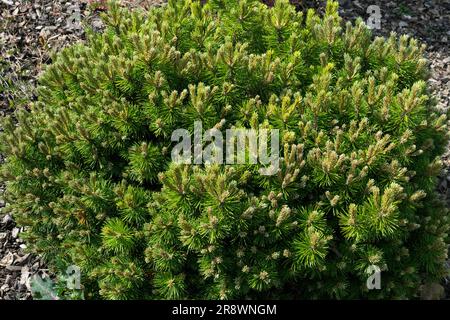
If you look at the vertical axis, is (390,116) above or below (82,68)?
below

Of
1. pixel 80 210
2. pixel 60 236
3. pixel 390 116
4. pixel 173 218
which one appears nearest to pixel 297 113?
pixel 390 116

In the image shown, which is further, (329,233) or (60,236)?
(60,236)

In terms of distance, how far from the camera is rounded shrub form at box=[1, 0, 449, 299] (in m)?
2.95

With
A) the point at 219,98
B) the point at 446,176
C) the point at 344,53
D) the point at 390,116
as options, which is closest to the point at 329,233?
the point at 390,116

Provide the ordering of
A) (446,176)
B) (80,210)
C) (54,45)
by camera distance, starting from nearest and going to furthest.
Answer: (80,210) < (446,176) < (54,45)

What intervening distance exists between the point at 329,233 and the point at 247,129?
784 millimetres

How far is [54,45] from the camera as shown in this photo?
219 inches

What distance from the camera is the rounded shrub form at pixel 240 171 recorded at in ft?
9.68

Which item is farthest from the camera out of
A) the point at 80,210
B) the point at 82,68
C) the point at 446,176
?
the point at 446,176

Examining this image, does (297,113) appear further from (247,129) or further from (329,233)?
(329,233)

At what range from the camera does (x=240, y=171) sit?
297cm

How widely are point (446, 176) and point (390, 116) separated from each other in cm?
202
